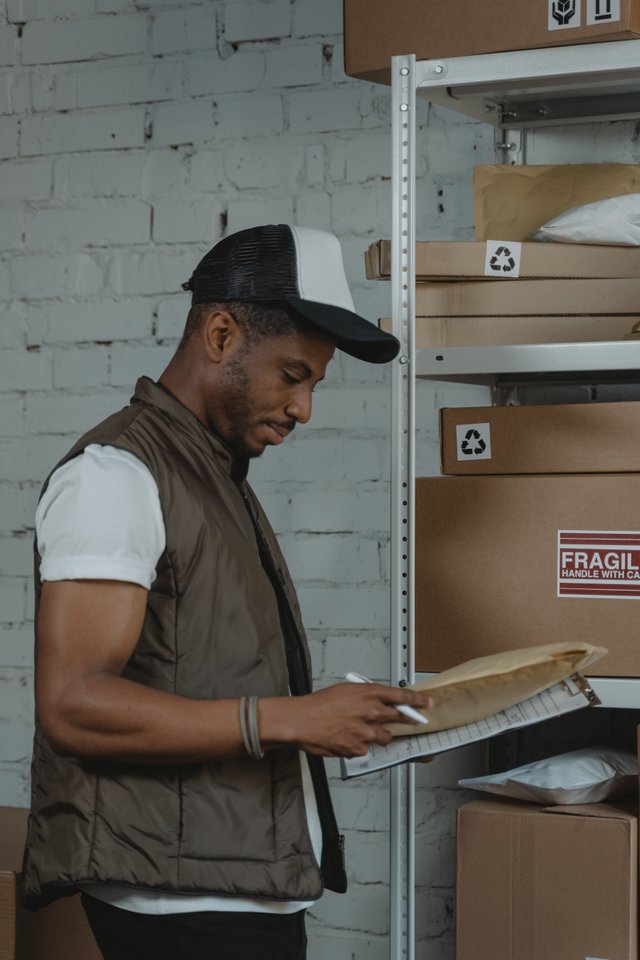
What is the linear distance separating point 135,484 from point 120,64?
151 centimetres

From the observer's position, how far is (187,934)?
1.18 m

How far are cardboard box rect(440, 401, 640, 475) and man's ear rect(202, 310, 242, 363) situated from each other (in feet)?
1.55

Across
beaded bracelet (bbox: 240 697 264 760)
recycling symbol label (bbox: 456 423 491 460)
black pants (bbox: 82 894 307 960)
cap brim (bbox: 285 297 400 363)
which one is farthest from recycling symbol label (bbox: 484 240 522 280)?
black pants (bbox: 82 894 307 960)

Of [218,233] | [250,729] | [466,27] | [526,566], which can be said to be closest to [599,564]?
[526,566]

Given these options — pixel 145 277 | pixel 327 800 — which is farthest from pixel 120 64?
pixel 327 800

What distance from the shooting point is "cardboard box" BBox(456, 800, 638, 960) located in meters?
1.51

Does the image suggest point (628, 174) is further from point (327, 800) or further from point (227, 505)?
point (327, 800)

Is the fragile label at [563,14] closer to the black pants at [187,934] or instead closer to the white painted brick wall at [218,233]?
the white painted brick wall at [218,233]

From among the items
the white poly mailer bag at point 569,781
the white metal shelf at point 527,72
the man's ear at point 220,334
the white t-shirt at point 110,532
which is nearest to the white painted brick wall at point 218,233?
the white metal shelf at point 527,72

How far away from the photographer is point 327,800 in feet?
4.44

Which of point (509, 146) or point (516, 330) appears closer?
point (516, 330)

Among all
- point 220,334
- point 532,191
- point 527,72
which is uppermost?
point 527,72

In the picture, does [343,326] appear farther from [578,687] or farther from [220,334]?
[578,687]

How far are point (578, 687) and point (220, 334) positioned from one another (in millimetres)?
564
